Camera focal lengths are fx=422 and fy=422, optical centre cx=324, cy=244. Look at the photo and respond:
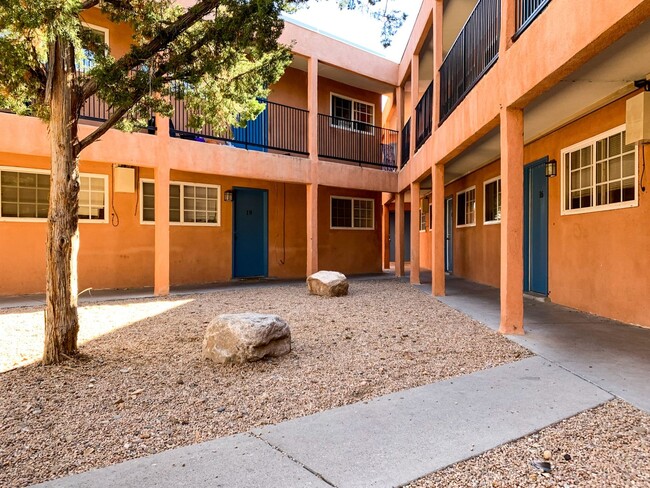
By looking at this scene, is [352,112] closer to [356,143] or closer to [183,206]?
[356,143]

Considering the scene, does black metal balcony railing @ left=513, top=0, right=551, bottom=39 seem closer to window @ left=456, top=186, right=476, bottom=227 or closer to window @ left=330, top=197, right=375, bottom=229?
window @ left=456, top=186, right=476, bottom=227

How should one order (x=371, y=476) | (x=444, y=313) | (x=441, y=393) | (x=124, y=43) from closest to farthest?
(x=371, y=476) < (x=441, y=393) < (x=444, y=313) < (x=124, y=43)

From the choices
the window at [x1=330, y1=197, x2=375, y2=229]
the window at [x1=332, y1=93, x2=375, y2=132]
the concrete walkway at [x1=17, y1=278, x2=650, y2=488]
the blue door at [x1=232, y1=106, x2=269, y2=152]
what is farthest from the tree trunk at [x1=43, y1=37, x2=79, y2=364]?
the window at [x1=330, y1=197, x2=375, y2=229]

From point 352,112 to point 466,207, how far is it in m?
5.08

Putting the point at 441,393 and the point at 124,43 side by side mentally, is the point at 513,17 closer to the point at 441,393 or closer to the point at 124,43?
the point at 441,393

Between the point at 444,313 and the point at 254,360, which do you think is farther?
the point at 444,313

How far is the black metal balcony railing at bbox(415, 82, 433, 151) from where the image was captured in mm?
9641

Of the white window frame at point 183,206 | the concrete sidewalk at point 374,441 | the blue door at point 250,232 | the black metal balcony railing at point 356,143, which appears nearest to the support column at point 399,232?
the black metal balcony railing at point 356,143

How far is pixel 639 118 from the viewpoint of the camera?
196 inches

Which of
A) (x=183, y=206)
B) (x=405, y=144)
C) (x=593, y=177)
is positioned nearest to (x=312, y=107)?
(x=405, y=144)

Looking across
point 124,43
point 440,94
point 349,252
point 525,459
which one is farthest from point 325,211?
point 525,459

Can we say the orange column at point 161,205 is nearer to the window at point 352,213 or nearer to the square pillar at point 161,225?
the square pillar at point 161,225

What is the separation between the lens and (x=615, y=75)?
4.92 meters

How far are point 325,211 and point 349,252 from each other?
5.59ft
